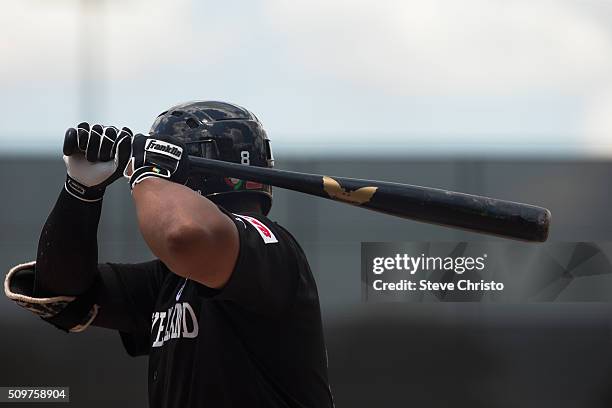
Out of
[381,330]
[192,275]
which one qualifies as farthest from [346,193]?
[381,330]

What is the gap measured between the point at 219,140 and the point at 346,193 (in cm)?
36

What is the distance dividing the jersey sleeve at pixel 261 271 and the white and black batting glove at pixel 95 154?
28cm

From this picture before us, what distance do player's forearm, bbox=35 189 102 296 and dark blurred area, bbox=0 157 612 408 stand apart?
1.92m

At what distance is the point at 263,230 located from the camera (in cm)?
178

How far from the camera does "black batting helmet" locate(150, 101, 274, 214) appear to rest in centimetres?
206

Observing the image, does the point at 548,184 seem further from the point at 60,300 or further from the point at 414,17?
the point at 60,300

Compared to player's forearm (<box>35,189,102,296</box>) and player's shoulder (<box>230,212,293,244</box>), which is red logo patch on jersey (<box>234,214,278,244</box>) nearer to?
player's shoulder (<box>230,212,293,244</box>)

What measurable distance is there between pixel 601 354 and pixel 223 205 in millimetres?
2533

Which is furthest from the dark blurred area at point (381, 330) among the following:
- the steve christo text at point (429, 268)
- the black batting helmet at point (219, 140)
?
the black batting helmet at point (219, 140)

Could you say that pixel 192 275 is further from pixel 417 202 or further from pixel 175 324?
pixel 417 202

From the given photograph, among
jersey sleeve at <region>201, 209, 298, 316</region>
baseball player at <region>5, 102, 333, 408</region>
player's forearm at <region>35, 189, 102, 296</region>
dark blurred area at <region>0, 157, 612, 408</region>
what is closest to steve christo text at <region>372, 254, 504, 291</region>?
dark blurred area at <region>0, 157, 612, 408</region>

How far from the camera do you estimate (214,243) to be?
1.58 meters

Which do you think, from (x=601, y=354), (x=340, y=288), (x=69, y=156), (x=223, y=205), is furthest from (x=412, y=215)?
(x=601, y=354)

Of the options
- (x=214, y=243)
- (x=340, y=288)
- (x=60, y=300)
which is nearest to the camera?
(x=214, y=243)
